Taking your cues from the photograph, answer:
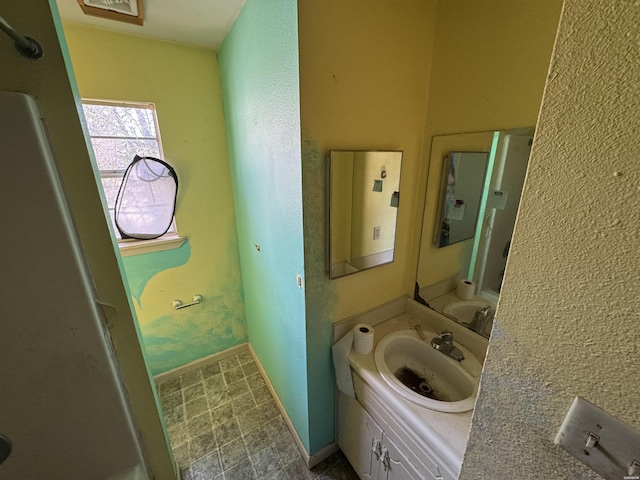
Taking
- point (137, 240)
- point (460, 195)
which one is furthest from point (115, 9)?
point (460, 195)

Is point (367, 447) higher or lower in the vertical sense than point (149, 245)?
lower

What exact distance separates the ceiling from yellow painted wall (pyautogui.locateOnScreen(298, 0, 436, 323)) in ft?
2.29

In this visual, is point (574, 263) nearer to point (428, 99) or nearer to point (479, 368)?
point (479, 368)

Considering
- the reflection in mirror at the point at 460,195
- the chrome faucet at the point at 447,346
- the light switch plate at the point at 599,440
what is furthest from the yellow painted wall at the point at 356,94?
the light switch plate at the point at 599,440

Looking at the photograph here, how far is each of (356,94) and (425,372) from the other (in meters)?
1.36

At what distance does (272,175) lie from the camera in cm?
122

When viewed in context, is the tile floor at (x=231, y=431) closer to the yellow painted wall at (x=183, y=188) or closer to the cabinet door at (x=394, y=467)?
the yellow painted wall at (x=183, y=188)

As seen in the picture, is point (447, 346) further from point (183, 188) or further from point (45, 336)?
point (183, 188)

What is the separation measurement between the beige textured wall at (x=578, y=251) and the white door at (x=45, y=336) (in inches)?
41.4

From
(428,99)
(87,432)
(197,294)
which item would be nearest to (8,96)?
(87,432)

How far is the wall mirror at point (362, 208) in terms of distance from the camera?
1.07 m

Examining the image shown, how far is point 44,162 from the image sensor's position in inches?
23.5

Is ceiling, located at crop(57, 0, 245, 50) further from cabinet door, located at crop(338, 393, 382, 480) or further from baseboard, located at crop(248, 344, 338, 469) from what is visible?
baseboard, located at crop(248, 344, 338, 469)

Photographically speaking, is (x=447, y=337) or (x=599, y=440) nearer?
(x=599, y=440)
